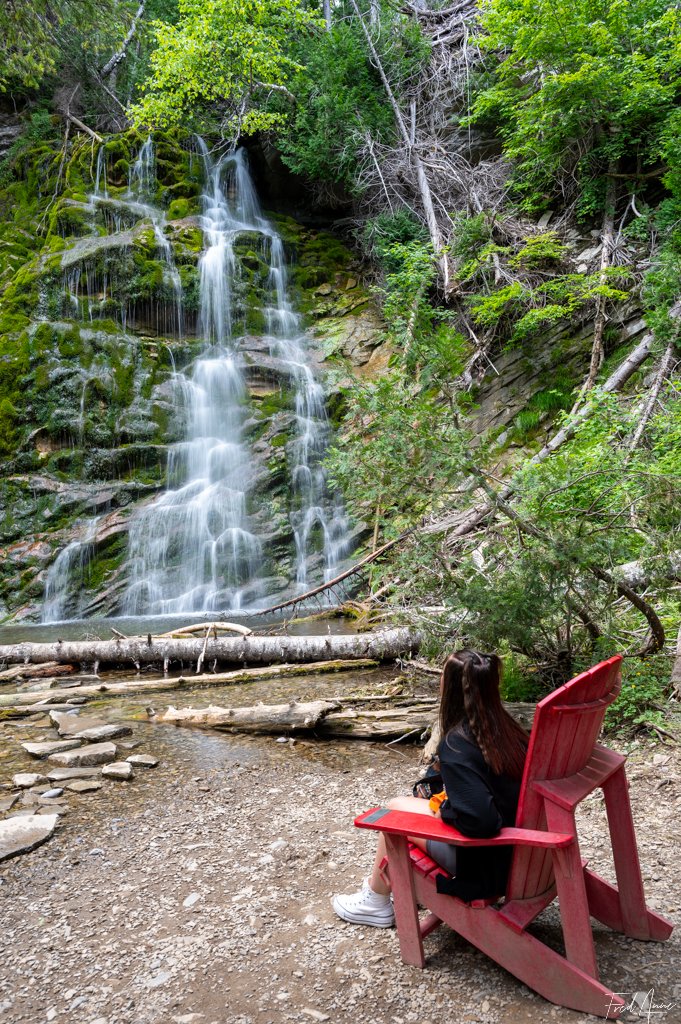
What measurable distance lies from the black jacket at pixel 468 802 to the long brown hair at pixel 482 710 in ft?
0.14

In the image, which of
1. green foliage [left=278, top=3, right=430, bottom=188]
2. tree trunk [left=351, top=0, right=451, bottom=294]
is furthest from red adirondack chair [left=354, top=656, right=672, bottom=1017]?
green foliage [left=278, top=3, right=430, bottom=188]

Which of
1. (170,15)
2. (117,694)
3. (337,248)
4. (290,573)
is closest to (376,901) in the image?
(117,694)

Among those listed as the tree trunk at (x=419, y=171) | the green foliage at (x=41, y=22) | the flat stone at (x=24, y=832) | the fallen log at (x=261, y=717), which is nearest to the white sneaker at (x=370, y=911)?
the flat stone at (x=24, y=832)

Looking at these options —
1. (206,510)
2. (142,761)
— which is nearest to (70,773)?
(142,761)

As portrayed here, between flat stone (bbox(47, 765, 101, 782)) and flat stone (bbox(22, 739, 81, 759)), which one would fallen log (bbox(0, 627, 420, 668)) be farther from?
flat stone (bbox(47, 765, 101, 782))

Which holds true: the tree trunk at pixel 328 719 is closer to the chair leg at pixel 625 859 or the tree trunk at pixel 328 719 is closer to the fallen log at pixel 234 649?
the fallen log at pixel 234 649

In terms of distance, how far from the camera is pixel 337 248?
20625 mm

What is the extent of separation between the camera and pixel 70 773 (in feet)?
16.1

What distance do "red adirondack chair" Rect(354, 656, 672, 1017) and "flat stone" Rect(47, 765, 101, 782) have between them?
3.04m

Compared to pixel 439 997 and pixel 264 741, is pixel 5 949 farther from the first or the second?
pixel 264 741

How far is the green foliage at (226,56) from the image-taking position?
17.6 metres

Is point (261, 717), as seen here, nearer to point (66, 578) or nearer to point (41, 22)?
point (41, 22)

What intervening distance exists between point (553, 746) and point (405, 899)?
879mm

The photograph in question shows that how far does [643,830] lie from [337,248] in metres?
19.9
